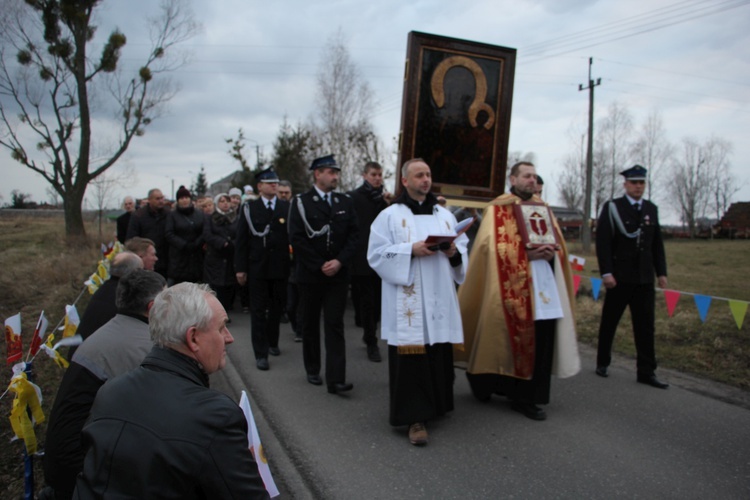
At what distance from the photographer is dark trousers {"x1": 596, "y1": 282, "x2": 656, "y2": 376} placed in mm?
5289

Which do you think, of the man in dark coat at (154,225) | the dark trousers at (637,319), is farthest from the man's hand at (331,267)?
the man in dark coat at (154,225)

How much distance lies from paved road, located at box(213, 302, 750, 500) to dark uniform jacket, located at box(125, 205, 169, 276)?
3.29 metres

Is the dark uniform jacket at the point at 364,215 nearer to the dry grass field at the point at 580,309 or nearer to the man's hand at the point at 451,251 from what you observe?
the man's hand at the point at 451,251

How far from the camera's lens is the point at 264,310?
5949mm

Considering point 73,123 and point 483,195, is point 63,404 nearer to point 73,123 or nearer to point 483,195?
point 483,195

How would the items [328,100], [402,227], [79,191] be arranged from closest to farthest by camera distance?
1. [402,227]
2. [79,191]
3. [328,100]

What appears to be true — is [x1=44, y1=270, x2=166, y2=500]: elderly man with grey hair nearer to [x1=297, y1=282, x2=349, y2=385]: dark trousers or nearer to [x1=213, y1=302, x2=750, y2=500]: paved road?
[x1=213, y1=302, x2=750, y2=500]: paved road

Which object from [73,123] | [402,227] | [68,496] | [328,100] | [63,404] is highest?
[328,100]

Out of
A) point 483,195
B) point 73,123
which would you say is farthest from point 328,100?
point 483,195

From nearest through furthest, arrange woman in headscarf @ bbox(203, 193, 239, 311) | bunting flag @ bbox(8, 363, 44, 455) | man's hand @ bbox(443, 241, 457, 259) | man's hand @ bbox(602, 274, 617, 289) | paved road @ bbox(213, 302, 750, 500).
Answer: bunting flag @ bbox(8, 363, 44, 455) → paved road @ bbox(213, 302, 750, 500) → man's hand @ bbox(443, 241, 457, 259) → man's hand @ bbox(602, 274, 617, 289) → woman in headscarf @ bbox(203, 193, 239, 311)

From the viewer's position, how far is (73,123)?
20.7 metres

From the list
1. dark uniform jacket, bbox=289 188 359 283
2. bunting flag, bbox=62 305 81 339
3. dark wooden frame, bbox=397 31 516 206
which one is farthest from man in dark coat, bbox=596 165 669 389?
bunting flag, bbox=62 305 81 339

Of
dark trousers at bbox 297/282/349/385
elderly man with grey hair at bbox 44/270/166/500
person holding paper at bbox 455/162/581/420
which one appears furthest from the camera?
dark trousers at bbox 297/282/349/385

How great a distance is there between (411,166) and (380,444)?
2.10 metres
